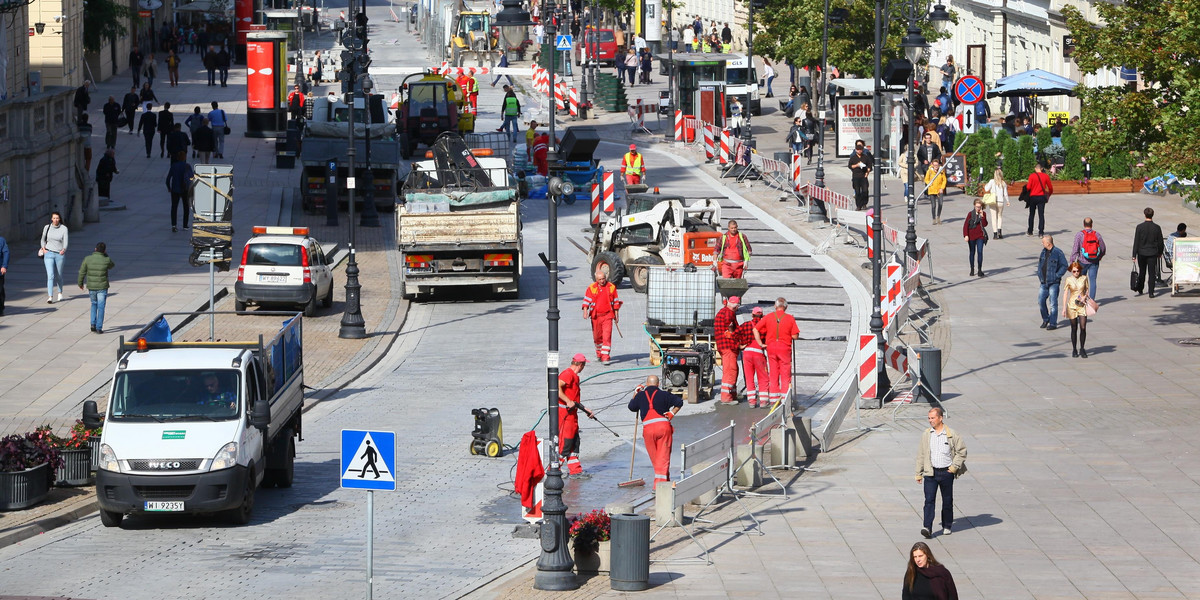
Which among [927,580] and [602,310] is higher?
[602,310]

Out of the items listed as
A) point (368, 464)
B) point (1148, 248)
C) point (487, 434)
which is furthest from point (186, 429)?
point (1148, 248)

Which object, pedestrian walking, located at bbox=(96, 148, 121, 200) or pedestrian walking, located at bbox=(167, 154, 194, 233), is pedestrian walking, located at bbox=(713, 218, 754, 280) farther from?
pedestrian walking, located at bbox=(96, 148, 121, 200)

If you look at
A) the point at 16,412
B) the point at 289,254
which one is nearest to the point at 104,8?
the point at 289,254

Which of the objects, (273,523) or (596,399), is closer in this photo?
(273,523)

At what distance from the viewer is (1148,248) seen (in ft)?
108

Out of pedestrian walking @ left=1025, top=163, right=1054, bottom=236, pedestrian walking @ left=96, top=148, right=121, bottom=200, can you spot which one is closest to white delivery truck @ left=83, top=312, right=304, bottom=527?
pedestrian walking @ left=1025, top=163, right=1054, bottom=236

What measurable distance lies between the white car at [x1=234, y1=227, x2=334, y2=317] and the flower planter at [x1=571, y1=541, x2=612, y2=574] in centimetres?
1640

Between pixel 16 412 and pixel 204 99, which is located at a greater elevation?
pixel 204 99

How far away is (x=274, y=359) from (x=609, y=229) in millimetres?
15178

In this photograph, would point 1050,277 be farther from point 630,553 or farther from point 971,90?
point 971,90

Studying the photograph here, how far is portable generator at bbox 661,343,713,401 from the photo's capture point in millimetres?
26234

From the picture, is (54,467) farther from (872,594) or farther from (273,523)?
(872,594)

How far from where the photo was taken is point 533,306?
34906 millimetres

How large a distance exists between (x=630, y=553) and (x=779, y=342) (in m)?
9.07
